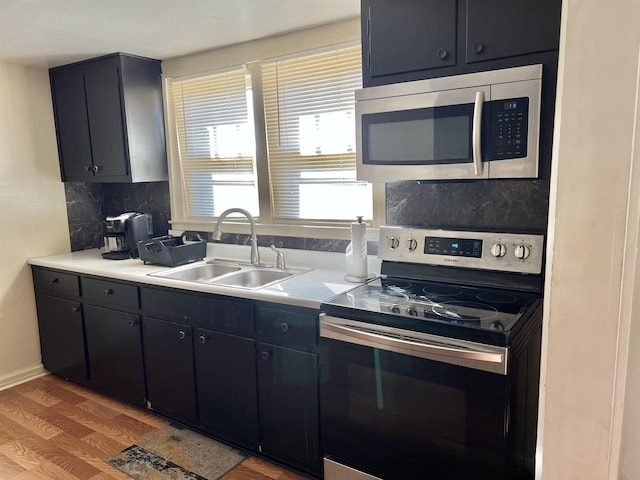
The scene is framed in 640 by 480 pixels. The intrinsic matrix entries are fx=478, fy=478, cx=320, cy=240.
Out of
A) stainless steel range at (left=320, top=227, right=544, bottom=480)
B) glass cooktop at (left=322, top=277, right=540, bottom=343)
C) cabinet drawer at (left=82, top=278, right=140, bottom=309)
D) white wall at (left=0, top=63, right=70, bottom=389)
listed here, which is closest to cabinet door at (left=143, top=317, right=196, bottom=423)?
cabinet drawer at (left=82, top=278, right=140, bottom=309)

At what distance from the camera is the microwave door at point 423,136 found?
1.74m

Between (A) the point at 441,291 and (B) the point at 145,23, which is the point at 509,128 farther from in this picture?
(B) the point at 145,23

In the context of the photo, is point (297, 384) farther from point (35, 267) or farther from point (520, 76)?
point (35, 267)

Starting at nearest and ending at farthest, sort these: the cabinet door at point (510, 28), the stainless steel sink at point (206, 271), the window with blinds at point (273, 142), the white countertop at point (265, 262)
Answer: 1. the cabinet door at point (510, 28)
2. the white countertop at point (265, 262)
3. the window with blinds at point (273, 142)
4. the stainless steel sink at point (206, 271)

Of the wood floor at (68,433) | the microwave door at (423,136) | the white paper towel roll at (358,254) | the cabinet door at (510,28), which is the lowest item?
the wood floor at (68,433)

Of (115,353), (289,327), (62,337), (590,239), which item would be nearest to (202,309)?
(289,327)

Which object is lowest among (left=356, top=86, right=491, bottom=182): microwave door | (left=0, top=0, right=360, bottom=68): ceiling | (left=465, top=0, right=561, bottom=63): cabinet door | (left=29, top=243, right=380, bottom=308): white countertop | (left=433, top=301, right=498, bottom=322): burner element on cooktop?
(left=29, top=243, right=380, bottom=308): white countertop

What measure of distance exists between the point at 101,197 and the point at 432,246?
2.81 m

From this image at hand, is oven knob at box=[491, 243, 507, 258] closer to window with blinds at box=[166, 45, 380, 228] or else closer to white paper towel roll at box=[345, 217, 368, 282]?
white paper towel roll at box=[345, 217, 368, 282]

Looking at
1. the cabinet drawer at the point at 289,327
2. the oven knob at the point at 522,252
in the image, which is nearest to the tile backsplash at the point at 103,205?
the cabinet drawer at the point at 289,327

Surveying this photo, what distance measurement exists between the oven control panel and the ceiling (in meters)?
1.11

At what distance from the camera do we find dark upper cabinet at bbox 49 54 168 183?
3.08 meters

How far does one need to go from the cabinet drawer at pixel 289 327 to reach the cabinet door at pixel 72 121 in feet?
6.39

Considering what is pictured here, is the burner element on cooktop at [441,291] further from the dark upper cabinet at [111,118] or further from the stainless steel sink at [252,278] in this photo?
the dark upper cabinet at [111,118]
